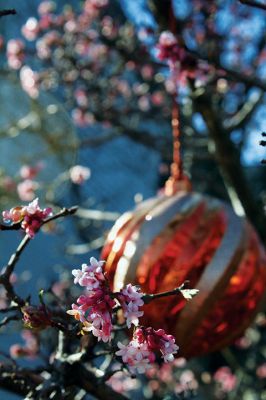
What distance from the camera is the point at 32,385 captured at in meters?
1.61

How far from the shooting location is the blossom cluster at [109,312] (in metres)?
1.03

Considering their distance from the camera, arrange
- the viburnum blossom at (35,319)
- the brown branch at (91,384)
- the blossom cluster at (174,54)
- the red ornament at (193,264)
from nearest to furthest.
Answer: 1. the viburnum blossom at (35,319)
2. the brown branch at (91,384)
3. the red ornament at (193,264)
4. the blossom cluster at (174,54)

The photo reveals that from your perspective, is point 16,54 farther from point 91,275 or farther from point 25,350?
point 91,275

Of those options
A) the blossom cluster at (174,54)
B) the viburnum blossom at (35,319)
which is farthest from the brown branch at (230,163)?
the viburnum blossom at (35,319)

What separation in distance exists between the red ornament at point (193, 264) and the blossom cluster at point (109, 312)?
69cm

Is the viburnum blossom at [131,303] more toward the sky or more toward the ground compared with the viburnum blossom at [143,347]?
more toward the sky

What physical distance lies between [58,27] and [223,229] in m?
4.03

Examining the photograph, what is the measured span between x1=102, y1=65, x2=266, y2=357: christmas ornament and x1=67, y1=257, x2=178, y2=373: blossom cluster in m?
0.70

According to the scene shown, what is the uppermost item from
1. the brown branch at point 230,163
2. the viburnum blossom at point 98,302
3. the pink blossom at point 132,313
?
the brown branch at point 230,163

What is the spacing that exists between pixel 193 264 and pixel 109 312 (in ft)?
2.71

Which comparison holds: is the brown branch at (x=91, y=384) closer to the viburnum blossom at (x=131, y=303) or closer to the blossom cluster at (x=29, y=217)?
the blossom cluster at (x=29, y=217)

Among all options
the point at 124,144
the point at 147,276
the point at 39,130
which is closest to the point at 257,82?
the point at 147,276

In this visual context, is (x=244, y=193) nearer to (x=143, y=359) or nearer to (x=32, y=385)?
(x=32, y=385)

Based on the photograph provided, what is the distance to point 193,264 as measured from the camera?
184cm
